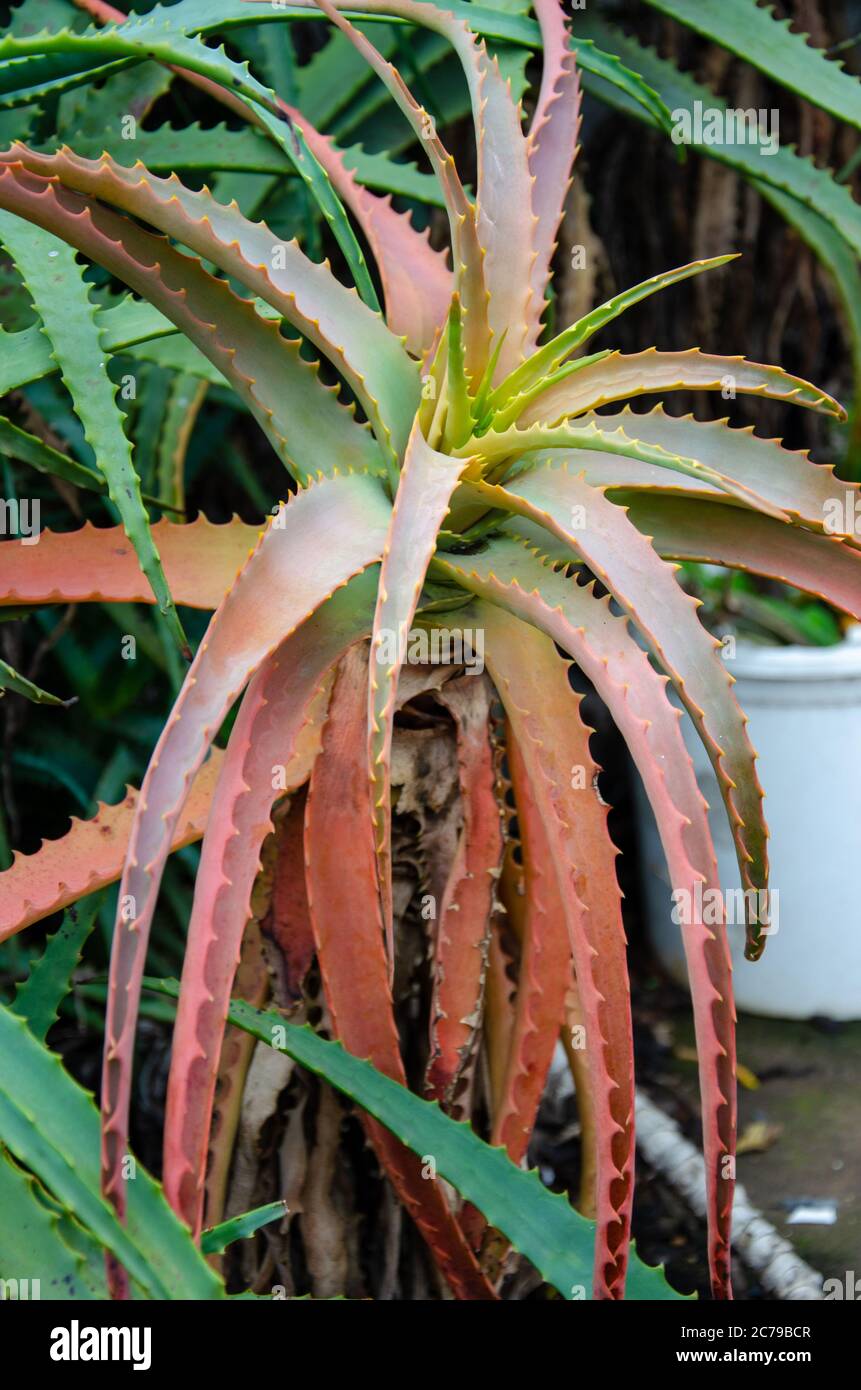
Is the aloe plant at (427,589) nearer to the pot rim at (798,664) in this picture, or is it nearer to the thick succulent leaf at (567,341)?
the thick succulent leaf at (567,341)

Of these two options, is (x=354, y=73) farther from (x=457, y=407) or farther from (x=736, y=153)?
(x=457, y=407)

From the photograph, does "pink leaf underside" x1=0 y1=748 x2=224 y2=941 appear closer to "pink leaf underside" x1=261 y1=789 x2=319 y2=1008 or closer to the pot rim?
"pink leaf underside" x1=261 y1=789 x2=319 y2=1008

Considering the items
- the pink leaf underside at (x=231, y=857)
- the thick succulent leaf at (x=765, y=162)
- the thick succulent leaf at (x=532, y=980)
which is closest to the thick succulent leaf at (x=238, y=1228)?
the pink leaf underside at (x=231, y=857)

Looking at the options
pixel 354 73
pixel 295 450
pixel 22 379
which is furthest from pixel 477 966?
pixel 354 73

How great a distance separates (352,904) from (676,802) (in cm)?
20

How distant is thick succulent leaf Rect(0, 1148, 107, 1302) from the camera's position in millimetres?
545

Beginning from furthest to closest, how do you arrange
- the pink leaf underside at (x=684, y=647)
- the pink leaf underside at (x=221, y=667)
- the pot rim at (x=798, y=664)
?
the pot rim at (x=798, y=664) → the pink leaf underside at (x=684, y=647) → the pink leaf underside at (x=221, y=667)

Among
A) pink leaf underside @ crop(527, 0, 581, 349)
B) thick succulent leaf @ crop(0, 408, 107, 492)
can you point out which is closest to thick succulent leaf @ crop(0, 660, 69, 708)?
thick succulent leaf @ crop(0, 408, 107, 492)

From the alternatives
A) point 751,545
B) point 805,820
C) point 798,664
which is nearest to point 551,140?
point 751,545

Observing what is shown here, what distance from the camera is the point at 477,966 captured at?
78cm

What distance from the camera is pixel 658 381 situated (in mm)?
699

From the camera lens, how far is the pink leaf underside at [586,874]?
22.8 inches

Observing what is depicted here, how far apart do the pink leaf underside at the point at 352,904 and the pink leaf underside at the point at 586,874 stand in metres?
0.09
